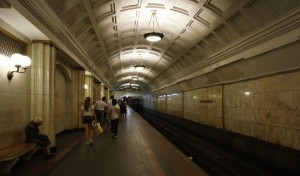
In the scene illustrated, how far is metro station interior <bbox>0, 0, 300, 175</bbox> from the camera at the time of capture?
5.51 metres

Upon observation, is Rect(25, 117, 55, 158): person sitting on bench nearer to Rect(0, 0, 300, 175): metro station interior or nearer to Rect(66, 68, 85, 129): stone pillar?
Rect(0, 0, 300, 175): metro station interior

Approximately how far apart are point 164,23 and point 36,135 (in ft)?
22.9

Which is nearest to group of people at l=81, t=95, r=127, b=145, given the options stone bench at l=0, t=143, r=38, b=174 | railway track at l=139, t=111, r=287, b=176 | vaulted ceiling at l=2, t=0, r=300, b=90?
vaulted ceiling at l=2, t=0, r=300, b=90

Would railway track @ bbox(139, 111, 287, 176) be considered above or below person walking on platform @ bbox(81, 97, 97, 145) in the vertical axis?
below

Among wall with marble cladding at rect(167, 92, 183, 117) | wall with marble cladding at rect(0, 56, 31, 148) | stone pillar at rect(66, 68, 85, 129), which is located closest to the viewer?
wall with marble cladding at rect(0, 56, 31, 148)

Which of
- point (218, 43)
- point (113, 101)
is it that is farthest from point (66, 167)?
point (218, 43)

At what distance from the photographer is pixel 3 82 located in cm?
532

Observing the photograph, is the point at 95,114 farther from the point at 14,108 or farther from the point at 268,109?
the point at 268,109

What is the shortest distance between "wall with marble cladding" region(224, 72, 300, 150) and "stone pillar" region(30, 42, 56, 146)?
6.47 metres

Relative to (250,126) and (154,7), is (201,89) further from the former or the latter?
(154,7)

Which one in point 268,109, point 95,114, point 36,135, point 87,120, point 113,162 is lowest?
point 113,162

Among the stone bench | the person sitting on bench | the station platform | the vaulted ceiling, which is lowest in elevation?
the station platform

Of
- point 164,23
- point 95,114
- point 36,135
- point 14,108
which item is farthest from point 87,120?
point 164,23

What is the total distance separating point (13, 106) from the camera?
5.73m
